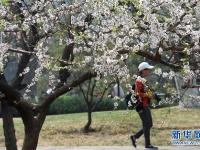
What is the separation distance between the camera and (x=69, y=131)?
16.2 metres

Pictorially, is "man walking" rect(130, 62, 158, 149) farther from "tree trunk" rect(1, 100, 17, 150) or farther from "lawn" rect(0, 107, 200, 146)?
"tree trunk" rect(1, 100, 17, 150)

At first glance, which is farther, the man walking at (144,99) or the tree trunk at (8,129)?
the man walking at (144,99)

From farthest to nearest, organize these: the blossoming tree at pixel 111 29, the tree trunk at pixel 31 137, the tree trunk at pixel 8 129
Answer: the tree trunk at pixel 8 129
the tree trunk at pixel 31 137
the blossoming tree at pixel 111 29

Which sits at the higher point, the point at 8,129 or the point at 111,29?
the point at 111,29

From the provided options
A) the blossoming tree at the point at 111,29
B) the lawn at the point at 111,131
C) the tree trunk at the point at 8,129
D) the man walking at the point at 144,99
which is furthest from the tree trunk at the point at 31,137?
the lawn at the point at 111,131

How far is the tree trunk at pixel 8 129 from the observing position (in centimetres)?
924

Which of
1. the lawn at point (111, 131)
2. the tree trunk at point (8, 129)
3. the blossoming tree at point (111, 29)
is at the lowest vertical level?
the lawn at point (111, 131)

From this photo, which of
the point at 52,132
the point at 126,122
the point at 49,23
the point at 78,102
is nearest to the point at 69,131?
the point at 52,132

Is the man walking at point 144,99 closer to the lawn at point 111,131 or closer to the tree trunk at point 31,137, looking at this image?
the lawn at point 111,131

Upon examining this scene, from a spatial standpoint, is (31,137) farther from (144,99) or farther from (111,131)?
(111,131)

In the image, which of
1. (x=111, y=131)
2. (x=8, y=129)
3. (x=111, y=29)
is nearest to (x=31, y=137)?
(x=8, y=129)

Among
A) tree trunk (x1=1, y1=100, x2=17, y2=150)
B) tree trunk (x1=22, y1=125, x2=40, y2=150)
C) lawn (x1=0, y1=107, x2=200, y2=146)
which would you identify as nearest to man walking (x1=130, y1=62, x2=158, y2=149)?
lawn (x1=0, y1=107, x2=200, y2=146)

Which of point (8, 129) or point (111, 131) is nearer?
point (8, 129)

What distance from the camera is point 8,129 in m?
9.38
